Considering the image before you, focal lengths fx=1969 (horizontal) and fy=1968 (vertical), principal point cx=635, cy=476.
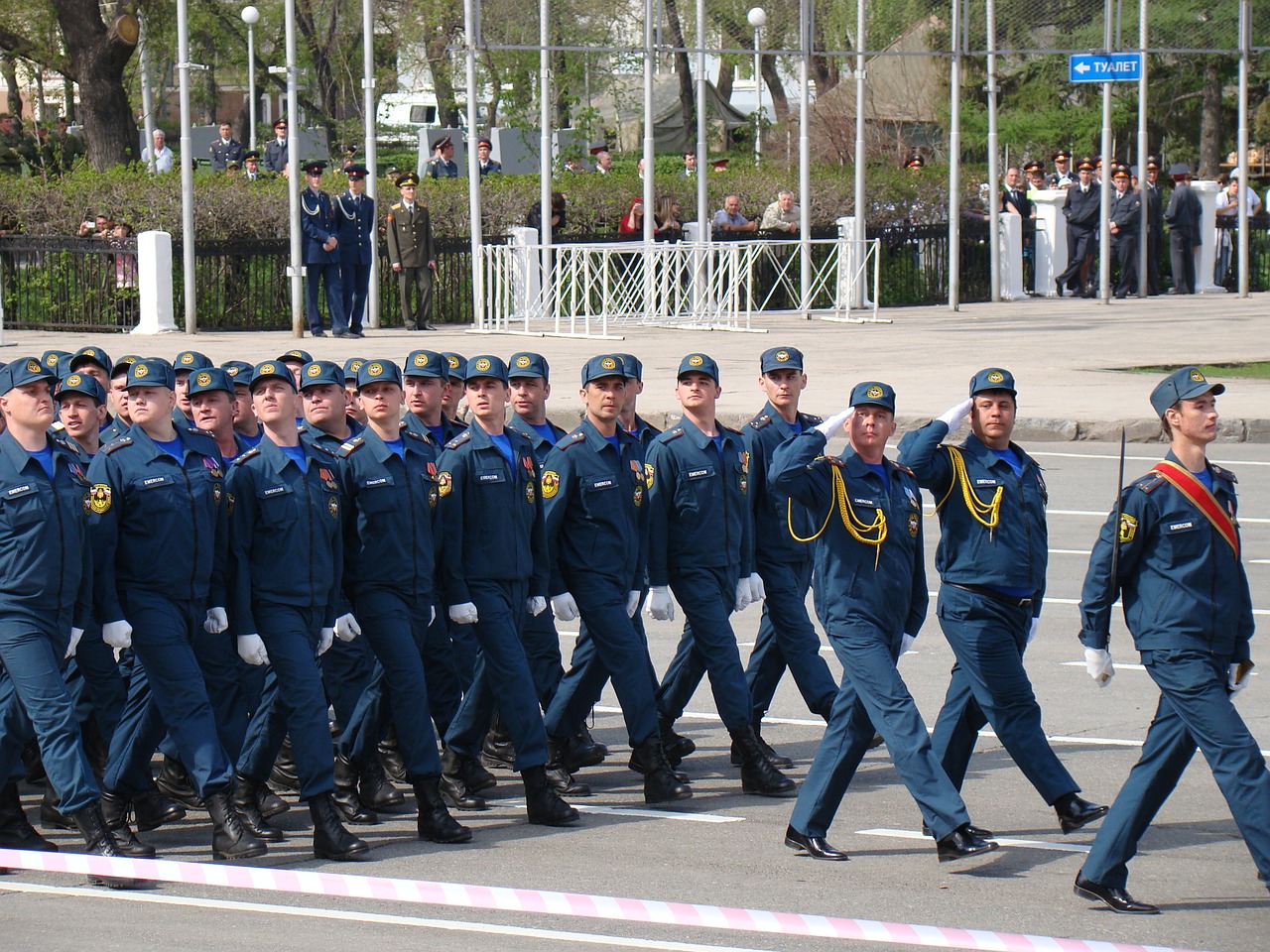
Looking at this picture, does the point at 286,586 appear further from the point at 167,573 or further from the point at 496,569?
the point at 496,569

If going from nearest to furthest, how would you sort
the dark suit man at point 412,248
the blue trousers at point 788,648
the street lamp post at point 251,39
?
the blue trousers at point 788,648 < the dark suit man at point 412,248 < the street lamp post at point 251,39

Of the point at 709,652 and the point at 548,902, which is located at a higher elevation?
the point at 709,652

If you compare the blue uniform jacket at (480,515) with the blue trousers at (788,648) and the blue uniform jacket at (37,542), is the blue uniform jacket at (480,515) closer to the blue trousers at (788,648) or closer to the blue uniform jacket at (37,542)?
the blue trousers at (788,648)

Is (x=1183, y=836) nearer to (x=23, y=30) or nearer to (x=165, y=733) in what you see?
(x=165, y=733)

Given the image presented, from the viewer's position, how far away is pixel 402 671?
782 cm

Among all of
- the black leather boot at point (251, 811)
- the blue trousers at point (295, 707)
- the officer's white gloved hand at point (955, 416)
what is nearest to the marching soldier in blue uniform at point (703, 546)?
the officer's white gloved hand at point (955, 416)

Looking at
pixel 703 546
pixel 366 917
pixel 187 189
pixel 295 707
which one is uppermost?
pixel 187 189

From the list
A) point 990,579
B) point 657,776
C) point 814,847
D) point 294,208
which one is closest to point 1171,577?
point 990,579

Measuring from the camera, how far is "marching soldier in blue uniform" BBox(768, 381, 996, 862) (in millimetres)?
7195

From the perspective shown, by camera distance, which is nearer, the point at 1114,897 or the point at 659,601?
the point at 1114,897

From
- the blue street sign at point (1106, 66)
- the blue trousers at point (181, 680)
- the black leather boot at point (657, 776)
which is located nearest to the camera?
the blue trousers at point (181, 680)

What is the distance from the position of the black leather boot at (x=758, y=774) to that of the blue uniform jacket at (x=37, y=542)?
2.85m

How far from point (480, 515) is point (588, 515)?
0.54 meters

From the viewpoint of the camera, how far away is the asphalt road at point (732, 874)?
652 cm
